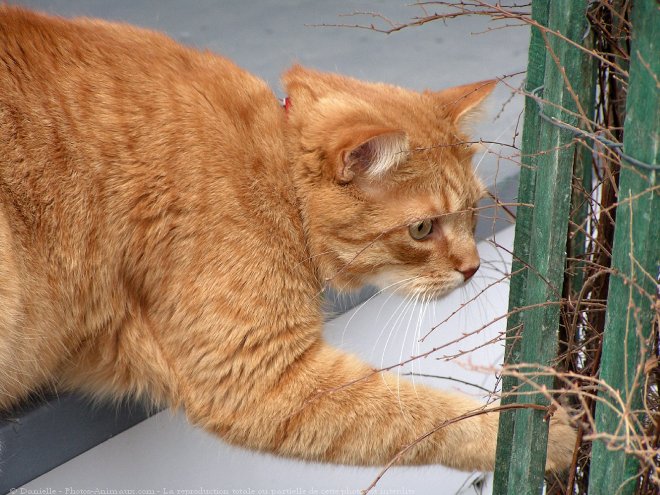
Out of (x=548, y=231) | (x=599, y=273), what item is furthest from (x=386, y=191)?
(x=599, y=273)

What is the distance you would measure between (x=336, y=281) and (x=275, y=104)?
0.47 m

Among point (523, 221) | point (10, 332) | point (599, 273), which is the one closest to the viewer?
point (599, 273)

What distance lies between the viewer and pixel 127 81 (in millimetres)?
1942

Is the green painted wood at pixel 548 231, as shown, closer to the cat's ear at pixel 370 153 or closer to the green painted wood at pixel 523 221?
the green painted wood at pixel 523 221

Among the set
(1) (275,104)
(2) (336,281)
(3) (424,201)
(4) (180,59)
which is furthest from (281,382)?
(4) (180,59)

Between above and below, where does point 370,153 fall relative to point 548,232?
above

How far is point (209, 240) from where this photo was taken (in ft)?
6.14

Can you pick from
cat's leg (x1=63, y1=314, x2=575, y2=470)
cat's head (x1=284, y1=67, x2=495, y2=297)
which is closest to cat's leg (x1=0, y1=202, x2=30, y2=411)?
cat's leg (x1=63, y1=314, x2=575, y2=470)

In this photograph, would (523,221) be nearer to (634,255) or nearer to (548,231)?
(548,231)

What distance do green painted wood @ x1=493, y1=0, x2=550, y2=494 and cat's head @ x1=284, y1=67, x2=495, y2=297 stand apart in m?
0.37

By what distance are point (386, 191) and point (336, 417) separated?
0.53 m

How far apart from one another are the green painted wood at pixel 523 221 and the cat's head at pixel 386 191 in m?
0.37

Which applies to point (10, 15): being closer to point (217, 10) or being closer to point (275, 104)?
point (275, 104)

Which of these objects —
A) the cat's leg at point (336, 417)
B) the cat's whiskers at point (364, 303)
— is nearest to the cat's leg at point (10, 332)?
the cat's leg at point (336, 417)
